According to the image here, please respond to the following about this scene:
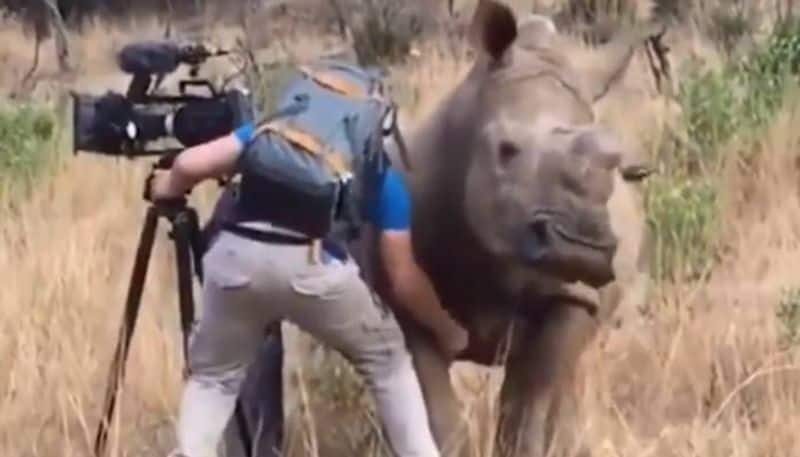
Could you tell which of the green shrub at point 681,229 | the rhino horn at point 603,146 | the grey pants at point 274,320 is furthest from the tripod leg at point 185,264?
the green shrub at point 681,229

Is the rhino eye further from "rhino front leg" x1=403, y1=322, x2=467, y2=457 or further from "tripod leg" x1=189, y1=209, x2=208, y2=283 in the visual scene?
"tripod leg" x1=189, y1=209, x2=208, y2=283

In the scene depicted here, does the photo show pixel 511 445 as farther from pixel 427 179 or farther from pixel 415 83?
pixel 415 83

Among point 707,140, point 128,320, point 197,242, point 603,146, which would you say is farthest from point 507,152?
point 707,140

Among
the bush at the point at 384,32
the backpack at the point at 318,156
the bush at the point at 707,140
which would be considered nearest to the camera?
the backpack at the point at 318,156

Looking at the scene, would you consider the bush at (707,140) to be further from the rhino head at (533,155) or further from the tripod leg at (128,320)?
the tripod leg at (128,320)

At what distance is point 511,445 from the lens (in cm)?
494

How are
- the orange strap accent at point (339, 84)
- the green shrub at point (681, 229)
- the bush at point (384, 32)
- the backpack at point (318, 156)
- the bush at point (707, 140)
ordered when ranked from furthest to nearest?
the bush at point (384, 32), the bush at point (707, 140), the green shrub at point (681, 229), the orange strap accent at point (339, 84), the backpack at point (318, 156)

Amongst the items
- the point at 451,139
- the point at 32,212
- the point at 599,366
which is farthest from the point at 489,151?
the point at 32,212

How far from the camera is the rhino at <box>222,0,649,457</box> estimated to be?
173 inches

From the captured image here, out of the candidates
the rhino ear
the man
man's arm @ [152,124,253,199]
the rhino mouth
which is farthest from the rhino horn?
man's arm @ [152,124,253,199]

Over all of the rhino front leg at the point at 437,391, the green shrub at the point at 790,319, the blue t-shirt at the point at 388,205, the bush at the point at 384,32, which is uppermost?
the blue t-shirt at the point at 388,205

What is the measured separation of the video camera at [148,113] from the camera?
4621mm

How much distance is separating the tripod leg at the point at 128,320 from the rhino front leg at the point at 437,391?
0.63 m

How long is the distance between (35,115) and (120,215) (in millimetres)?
2519
